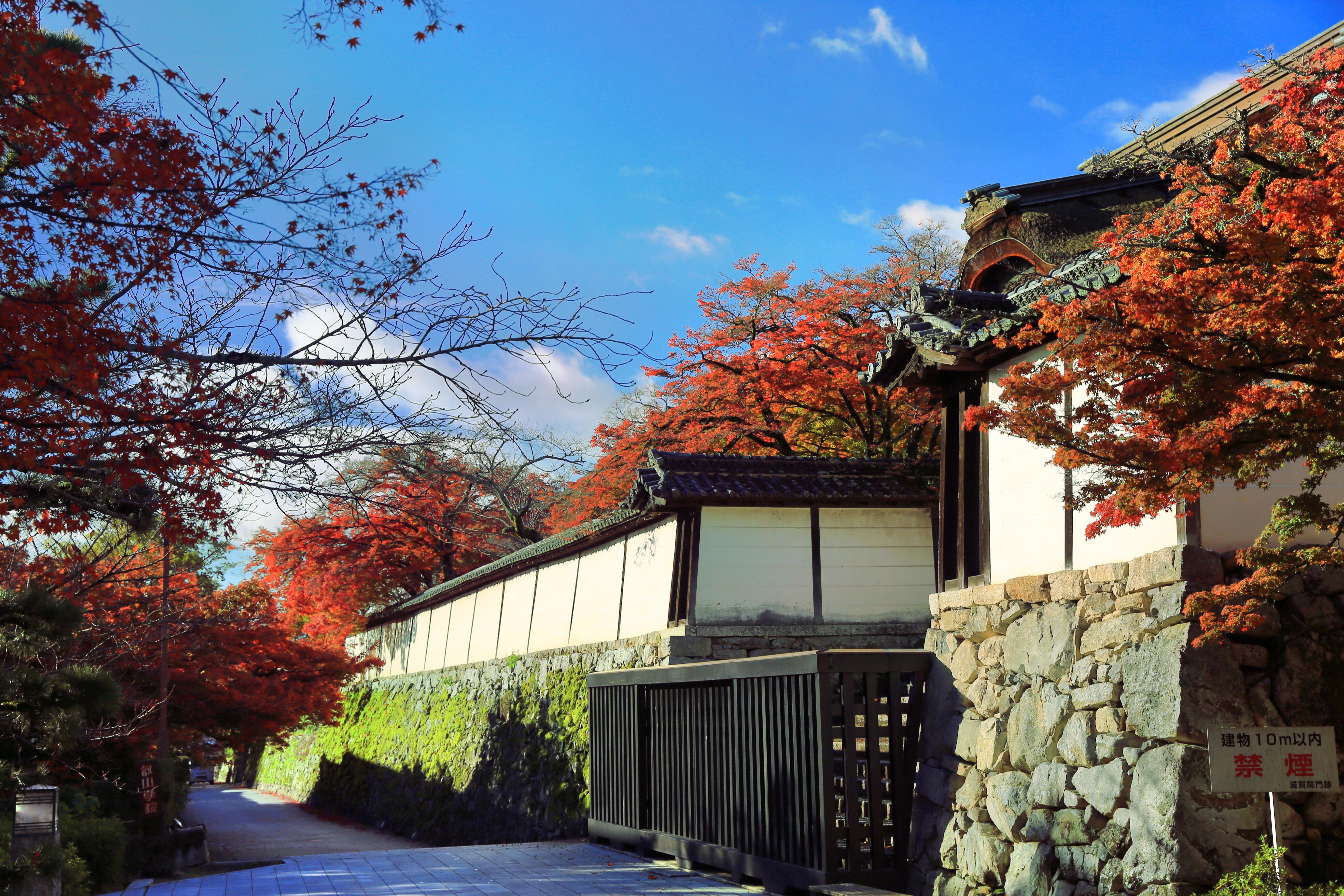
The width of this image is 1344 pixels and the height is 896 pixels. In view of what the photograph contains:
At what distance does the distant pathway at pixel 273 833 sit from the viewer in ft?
65.0

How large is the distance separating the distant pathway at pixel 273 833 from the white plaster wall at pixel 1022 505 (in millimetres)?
12950

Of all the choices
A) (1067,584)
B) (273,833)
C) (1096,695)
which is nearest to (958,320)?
(1067,584)

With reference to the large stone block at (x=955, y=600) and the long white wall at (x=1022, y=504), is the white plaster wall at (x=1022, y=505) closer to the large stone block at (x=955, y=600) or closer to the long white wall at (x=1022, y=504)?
the long white wall at (x=1022, y=504)

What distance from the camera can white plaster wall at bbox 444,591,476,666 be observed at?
24.3 m

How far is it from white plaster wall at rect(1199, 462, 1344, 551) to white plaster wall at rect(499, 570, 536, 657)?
14.7 meters

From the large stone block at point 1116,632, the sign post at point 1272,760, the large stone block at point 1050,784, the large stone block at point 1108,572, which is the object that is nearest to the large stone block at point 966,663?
the large stone block at point 1050,784

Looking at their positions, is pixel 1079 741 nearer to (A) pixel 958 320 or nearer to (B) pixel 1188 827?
(B) pixel 1188 827

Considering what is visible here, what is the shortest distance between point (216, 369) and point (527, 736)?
13817 millimetres

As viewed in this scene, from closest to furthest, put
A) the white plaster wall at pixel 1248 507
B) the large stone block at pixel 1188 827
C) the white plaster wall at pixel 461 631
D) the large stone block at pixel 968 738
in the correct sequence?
the large stone block at pixel 1188 827 → the white plaster wall at pixel 1248 507 → the large stone block at pixel 968 738 → the white plaster wall at pixel 461 631

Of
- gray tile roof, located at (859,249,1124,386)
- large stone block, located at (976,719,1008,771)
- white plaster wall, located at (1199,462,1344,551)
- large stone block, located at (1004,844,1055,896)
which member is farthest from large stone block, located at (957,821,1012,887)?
gray tile roof, located at (859,249,1124,386)

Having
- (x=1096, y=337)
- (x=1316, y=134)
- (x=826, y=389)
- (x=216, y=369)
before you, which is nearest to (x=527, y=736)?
(x=826, y=389)

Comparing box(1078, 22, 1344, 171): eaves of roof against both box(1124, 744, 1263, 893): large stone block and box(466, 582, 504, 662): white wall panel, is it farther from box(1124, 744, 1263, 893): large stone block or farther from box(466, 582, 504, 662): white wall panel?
box(466, 582, 504, 662): white wall panel

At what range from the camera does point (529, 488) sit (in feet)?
88.9

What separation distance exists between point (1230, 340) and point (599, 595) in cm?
1287
